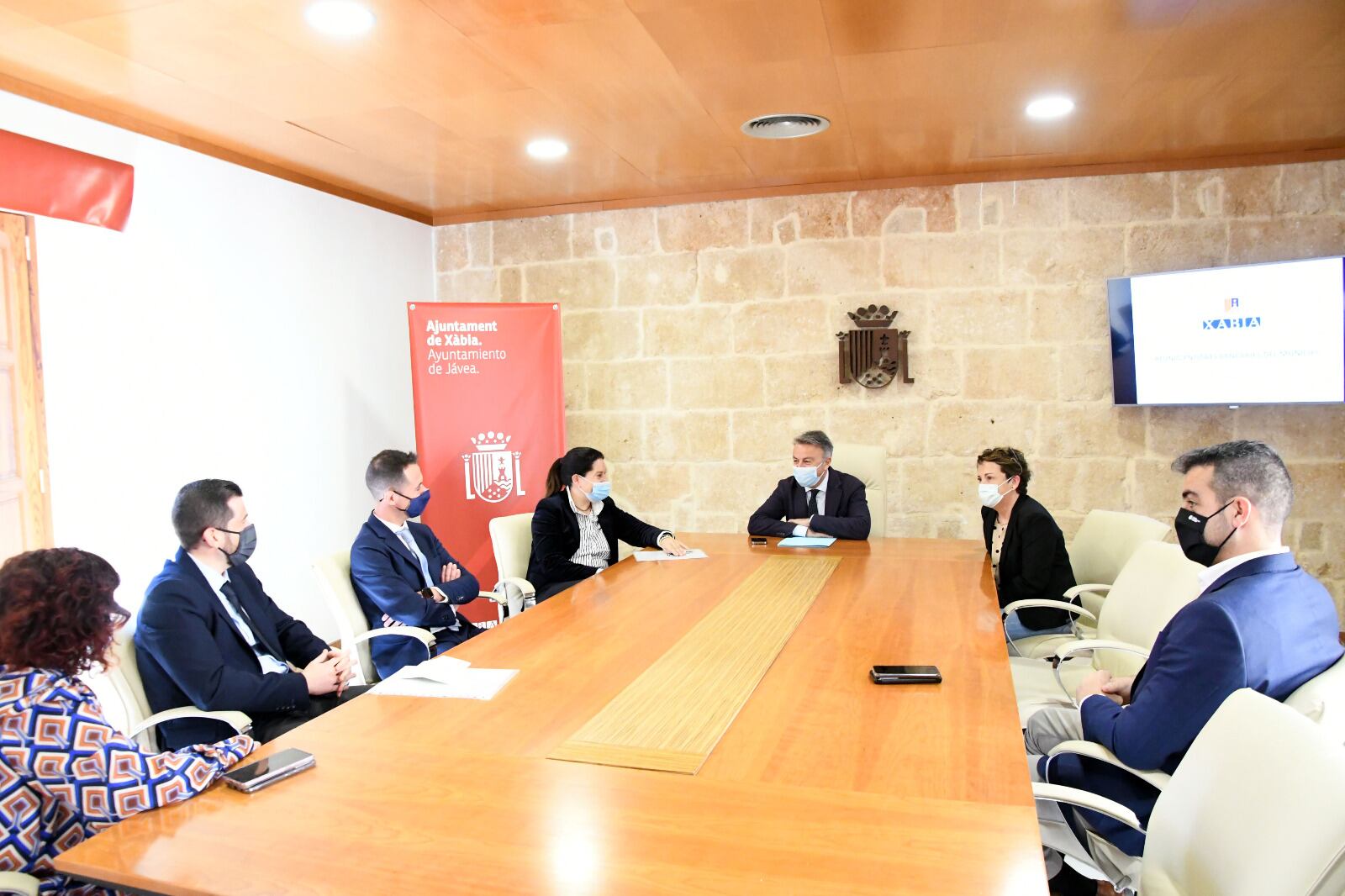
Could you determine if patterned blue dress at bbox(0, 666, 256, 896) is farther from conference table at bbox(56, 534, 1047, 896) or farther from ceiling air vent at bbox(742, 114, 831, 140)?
ceiling air vent at bbox(742, 114, 831, 140)

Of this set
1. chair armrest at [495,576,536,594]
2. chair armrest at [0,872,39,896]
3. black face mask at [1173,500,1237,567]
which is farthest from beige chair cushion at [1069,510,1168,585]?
chair armrest at [0,872,39,896]

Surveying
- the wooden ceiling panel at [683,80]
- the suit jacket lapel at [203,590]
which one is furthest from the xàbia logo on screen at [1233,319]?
the suit jacket lapel at [203,590]

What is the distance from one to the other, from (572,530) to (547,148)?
1922 mm

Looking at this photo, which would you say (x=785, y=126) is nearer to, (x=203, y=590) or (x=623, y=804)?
(x=203, y=590)

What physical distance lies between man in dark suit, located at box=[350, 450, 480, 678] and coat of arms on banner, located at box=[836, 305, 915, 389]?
9.26 ft

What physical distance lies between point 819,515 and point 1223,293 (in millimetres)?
2513

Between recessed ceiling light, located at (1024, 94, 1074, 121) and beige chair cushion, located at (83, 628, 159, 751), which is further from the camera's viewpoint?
recessed ceiling light, located at (1024, 94, 1074, 121)

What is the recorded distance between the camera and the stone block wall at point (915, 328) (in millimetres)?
5160

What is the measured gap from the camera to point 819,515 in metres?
4.56

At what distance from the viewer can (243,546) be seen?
2902 mm

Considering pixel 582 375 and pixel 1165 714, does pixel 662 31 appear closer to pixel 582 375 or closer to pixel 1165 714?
pixel 1165 714

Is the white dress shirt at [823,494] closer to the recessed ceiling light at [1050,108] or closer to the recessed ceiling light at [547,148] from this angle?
the recessed ceiling light at [1050,108]

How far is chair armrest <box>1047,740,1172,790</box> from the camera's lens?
2012mm

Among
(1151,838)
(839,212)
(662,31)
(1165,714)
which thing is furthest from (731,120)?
(1151,838)
